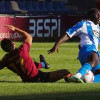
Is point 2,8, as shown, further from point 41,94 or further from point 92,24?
point 41,94

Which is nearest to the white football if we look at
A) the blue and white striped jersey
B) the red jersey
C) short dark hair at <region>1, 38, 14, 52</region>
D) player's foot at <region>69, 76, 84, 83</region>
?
player's foot at <region>69, 76, 84, 83</region>

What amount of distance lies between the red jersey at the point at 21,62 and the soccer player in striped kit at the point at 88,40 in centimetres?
60

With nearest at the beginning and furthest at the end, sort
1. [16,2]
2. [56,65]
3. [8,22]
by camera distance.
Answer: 1. [56,65]
2. [8,22]
3. [16,2]

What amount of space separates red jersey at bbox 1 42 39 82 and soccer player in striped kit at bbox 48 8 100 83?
1.98 ft

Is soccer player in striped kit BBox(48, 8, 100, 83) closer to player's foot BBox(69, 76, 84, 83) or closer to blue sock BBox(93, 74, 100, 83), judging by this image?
blue sock BBox(93, 74, 100, 83)

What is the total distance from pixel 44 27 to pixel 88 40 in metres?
19.3

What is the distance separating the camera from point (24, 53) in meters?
11.2

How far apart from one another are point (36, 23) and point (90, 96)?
21.9m

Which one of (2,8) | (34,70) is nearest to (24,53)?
(34,70)

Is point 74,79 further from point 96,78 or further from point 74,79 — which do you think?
point 96,78

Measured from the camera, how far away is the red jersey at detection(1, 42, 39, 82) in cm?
1112

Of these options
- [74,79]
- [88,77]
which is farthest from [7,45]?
[88,77]

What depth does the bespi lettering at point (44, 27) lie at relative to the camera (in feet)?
101

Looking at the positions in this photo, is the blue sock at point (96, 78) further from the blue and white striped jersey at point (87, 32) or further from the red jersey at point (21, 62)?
the red jersey at point (21, 62)
